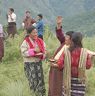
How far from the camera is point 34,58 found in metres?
Result: 9.12

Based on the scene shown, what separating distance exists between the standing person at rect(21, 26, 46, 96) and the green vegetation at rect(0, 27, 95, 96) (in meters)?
0.19

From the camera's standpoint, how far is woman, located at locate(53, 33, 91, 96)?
732 centimetres

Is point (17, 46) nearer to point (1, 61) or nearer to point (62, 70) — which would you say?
point (1, 61)

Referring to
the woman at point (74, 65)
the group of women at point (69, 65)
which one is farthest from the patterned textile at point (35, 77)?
the woman at point (74, 65)

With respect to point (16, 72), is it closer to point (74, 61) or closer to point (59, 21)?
point (59, 21)

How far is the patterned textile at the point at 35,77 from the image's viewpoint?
9.13 metres

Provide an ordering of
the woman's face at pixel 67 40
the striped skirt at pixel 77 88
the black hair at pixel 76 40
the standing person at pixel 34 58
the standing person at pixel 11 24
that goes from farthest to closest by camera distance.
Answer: the standing person at pixel 11 24 → the standing person at pixel 34 58 → the woman's face at pixel 67 40 → the striped skirt at pixel 77 88 → the black hair at pixel 76 40

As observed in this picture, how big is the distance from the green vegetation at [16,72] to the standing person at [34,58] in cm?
19

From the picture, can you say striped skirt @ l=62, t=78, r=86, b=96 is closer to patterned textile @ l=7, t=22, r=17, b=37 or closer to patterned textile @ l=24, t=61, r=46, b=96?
patterned textile @ l=24, t=61, r=46, b=96

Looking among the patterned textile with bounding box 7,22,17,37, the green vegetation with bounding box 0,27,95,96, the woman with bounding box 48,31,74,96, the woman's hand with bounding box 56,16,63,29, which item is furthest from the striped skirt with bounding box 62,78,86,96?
the patterned textile with bounding box 7,22,17,37

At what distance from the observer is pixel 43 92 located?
9258mm

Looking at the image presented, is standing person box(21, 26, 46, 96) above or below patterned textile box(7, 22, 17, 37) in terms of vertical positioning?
below

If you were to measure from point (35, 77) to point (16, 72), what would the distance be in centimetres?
279

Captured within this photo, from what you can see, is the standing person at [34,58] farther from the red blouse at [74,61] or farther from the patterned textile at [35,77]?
the red blouse at [74,61]
